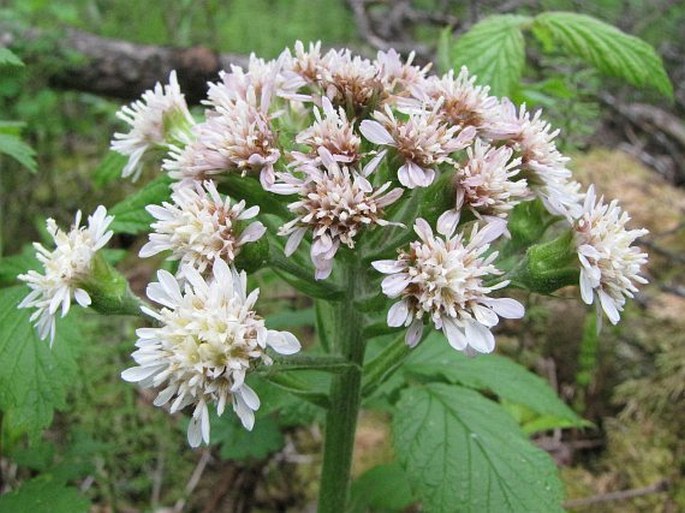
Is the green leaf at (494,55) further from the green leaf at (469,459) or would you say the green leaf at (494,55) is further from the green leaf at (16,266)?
the green leaf at (16,266)

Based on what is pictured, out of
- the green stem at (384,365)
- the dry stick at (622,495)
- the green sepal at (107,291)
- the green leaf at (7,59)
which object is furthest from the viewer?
the dry stick at (622,495)

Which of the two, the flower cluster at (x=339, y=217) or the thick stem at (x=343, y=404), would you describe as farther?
the thick stem at (x=343, y=404)

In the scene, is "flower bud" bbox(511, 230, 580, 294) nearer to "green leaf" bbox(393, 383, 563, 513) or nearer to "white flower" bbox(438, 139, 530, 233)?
"white flower" bbox(438, 139, 530, 233)

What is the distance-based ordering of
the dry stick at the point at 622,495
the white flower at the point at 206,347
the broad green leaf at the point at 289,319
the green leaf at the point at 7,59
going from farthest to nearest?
the dry stick at the point at 622,495, the broad green leaf at the point at 289,319, the green leaf at the point at 7,59, the white flower at the point at 206,347

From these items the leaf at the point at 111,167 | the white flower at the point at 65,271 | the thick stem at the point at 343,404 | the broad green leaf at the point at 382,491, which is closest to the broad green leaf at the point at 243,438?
the broad green leaf at the point at 382,491

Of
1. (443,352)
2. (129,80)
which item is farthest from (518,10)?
(443,352)

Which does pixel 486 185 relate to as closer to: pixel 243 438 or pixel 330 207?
pixel 330 207

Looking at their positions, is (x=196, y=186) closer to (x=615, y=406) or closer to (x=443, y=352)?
(x=443, y=352)
